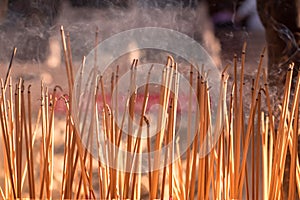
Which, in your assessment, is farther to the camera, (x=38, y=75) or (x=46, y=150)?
(x=38, y=75)

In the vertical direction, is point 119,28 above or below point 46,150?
above

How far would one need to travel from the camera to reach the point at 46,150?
0.81 metres

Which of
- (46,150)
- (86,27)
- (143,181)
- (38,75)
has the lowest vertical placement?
(143,181)

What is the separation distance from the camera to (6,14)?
1.31m

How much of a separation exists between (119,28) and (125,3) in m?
0.06

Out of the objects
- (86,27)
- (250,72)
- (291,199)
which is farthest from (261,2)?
(291,199)

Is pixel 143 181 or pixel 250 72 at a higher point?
pixel 250 72

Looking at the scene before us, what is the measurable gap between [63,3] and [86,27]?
0.08m

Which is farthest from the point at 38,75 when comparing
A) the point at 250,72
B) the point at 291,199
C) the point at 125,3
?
the point at 291,199

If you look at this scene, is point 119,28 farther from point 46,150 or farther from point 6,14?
point 46,150

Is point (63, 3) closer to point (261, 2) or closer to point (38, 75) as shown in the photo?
point (38, 75)

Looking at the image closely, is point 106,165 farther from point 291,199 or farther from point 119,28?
point 119,28

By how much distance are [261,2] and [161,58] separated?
0.96 ft

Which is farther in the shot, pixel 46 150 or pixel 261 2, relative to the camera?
pixel 261 2
